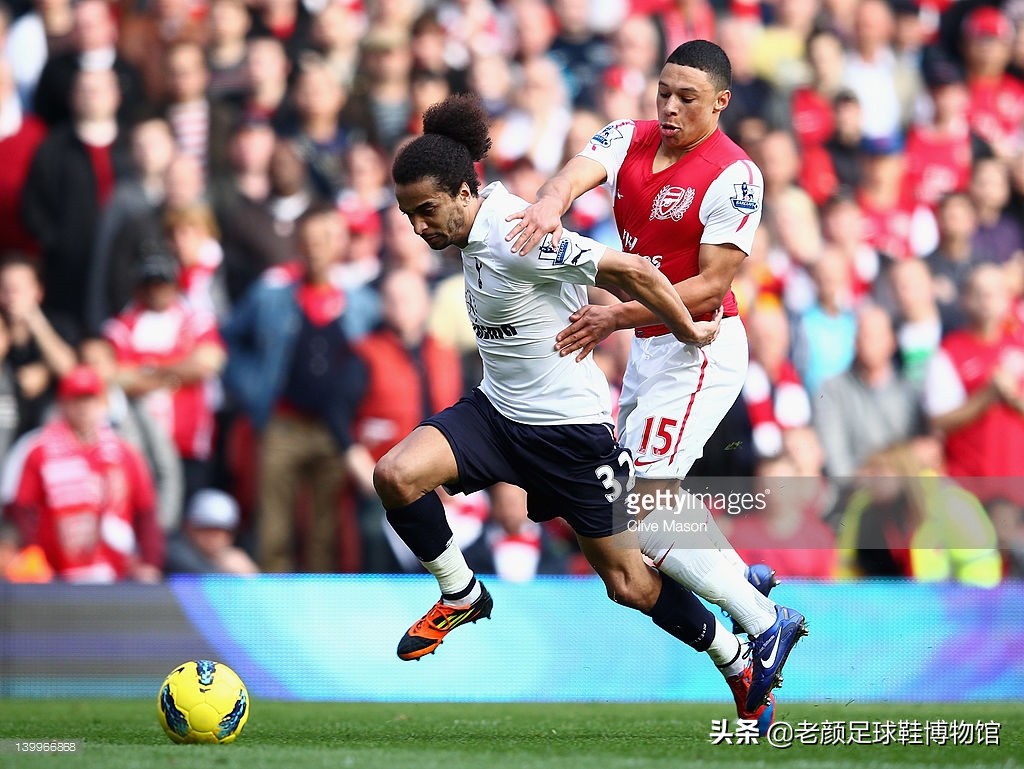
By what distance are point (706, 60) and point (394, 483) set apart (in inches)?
95.8

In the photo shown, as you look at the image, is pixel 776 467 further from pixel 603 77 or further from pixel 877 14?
pixel 877 14

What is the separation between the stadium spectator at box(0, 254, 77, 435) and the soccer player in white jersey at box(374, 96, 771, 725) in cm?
484

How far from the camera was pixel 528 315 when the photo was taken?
691 cm

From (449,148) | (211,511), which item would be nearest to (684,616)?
(449,148)

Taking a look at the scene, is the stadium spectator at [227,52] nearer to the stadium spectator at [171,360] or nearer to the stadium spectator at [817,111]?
the stadium spectator at [171,360]

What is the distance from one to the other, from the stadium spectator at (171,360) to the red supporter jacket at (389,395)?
115 cm

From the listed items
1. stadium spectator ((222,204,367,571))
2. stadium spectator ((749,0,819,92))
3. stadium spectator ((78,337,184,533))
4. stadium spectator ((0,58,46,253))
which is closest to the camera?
stadium spectator ((78,337,184,533))

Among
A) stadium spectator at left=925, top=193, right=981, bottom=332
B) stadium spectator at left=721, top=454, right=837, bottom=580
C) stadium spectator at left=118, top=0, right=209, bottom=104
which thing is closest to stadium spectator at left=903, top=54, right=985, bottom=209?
stadium spectator at left=925, top=193, right=981, bottom=332

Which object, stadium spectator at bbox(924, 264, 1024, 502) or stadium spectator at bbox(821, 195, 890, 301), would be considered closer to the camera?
stadium spectator at bbox(924, 264, 1024, 502)

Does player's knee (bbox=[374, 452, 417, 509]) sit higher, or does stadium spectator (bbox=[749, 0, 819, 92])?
stadium spectator (bbox=[749, 0, 819, 92])

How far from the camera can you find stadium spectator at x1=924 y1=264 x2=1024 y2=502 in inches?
459

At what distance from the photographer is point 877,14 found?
549 inches

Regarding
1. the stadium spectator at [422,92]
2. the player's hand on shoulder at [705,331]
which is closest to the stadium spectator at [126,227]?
the stadium spectator at [422,92]

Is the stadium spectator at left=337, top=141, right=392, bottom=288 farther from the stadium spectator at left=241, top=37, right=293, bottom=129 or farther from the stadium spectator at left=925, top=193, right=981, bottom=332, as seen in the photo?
the stadium spectator at left=925, top=193, right=981, bottom=332
